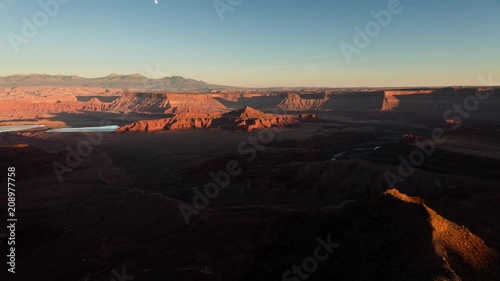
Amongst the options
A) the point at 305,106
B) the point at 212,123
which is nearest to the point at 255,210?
the point at 212,123

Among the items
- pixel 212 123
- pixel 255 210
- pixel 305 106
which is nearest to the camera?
pixel 255 210

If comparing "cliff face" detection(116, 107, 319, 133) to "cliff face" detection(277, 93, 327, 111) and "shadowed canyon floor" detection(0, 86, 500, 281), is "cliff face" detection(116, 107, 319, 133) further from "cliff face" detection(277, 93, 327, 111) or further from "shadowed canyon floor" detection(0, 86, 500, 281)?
"cliff face" detection(277, 93, 327, 111)

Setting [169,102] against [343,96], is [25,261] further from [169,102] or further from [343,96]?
[343,96]

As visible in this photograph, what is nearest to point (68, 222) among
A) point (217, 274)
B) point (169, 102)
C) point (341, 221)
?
point (217, 274)

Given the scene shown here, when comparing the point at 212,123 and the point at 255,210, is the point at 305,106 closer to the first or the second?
the point at 212,123

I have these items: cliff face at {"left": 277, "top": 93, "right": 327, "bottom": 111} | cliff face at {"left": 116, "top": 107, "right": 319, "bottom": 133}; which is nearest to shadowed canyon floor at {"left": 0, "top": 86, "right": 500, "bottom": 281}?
cliff face at {"left": 116, "top": 107, "right": 319, "bottom": 133}

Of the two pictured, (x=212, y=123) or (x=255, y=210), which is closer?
(x=255, y=210)

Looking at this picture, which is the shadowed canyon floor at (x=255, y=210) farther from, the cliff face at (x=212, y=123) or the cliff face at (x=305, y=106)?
the cliff face at (x=305, y=106)

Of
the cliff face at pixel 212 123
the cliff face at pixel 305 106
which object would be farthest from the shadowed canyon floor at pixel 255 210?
the cliff face at pixel 305 106
